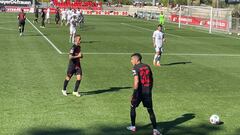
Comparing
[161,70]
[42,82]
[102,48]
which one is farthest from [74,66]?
[102,48]

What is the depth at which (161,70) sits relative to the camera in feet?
69.1

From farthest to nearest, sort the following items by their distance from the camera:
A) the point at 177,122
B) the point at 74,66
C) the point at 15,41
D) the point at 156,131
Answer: the point at 15,41
the point at 74,66
the point at 177,122
the point at 156,131

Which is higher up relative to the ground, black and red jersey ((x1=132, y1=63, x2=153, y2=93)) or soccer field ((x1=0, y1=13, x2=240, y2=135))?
black and red jersey ((x1=132, y1=63, x2=153, y2=93))

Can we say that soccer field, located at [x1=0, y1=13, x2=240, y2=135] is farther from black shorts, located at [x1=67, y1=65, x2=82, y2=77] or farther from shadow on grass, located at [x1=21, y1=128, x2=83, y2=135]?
black shorts, located at [x1=67, y1=65, x2=82, y2=77]

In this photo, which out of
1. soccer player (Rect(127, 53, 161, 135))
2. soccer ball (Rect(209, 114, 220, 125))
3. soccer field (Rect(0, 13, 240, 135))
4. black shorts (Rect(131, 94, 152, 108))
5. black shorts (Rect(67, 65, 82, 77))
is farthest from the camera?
black shorts (Rect(67, 65, 82, 77))

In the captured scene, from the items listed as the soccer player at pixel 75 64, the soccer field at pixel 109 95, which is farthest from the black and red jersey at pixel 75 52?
the soccer field at pixel 109 95

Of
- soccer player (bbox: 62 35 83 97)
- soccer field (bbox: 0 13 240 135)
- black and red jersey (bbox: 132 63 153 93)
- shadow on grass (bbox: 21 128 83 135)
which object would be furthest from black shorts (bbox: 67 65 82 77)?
black and red jersey (bbox: 132 63 153 93)

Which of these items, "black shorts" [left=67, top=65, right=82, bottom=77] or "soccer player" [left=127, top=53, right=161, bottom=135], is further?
"black shorts" [left=67, top=65, right=82, bottom=77]

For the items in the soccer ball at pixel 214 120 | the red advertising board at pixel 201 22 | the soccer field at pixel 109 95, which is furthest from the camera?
the red advertising board at pixel 201 22

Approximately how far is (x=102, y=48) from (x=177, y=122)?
59.2 feet

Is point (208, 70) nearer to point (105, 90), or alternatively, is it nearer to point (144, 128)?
point (105, 90)

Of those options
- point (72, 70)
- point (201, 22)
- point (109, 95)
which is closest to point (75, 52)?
point (72, 70)

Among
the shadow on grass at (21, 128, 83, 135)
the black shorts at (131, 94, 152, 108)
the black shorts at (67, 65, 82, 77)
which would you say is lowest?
A: the shadow on grass at (21, 128, 83, 135)

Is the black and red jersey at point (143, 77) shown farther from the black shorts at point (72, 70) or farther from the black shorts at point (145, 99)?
the black shorts at point (72, 70)
